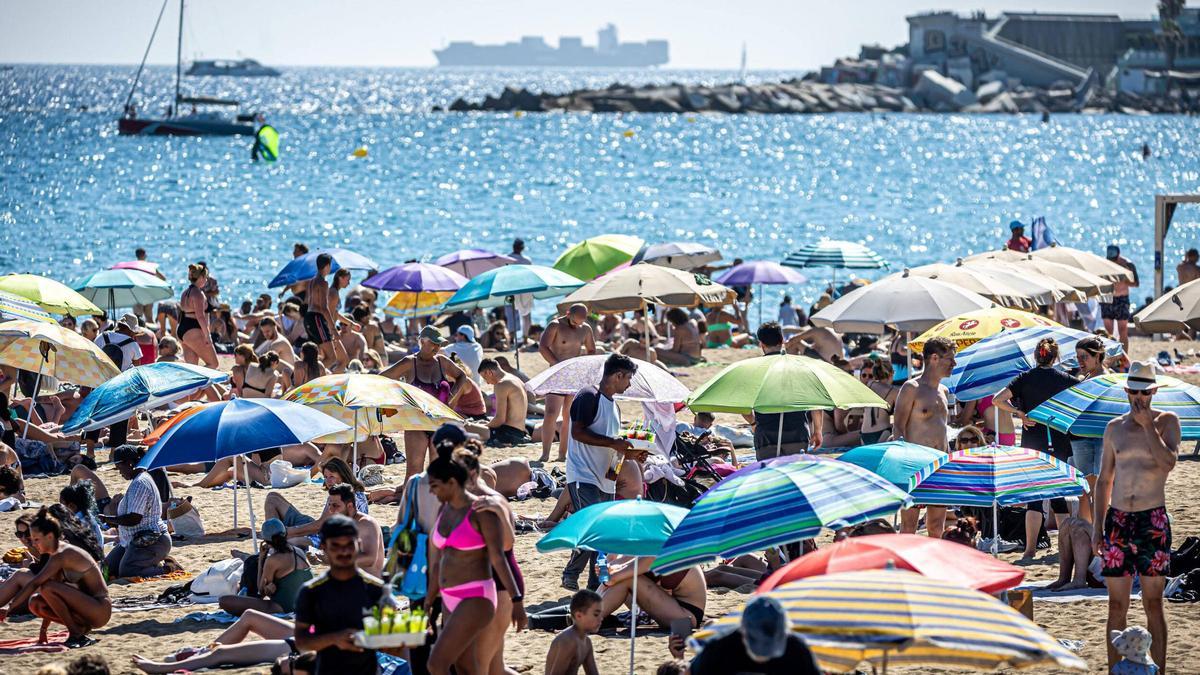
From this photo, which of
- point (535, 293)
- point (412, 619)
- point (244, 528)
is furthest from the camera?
point (535, 293)

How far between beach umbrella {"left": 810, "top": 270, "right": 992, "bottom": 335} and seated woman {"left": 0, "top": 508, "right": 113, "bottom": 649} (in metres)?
6.32

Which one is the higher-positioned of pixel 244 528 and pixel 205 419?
pixel 205 419

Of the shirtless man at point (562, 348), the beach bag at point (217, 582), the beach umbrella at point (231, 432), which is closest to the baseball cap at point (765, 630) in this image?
the beach umbrella at point (231, 432)

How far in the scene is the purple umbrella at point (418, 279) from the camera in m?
17.2

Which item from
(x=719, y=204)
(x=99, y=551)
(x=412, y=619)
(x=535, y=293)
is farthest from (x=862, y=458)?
(x=719, y=204)

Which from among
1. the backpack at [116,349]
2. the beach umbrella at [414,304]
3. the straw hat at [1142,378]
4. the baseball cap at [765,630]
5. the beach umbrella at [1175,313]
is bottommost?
the beach umbrella at [414,304]

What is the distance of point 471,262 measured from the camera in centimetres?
1902

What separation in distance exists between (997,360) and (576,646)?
4.27 metres

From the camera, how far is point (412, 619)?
568 cm

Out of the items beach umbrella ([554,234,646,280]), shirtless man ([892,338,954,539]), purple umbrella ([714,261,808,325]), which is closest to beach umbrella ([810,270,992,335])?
shirtless man ([892,338,954,539])

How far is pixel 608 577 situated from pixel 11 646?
3.19 meters

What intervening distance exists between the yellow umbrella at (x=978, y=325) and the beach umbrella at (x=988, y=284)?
191 centimetres

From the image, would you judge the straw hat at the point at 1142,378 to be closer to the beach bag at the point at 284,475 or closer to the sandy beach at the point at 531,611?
the sandy beach at the point at 531,611

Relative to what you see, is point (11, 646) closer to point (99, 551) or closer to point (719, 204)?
point (99, 551)
